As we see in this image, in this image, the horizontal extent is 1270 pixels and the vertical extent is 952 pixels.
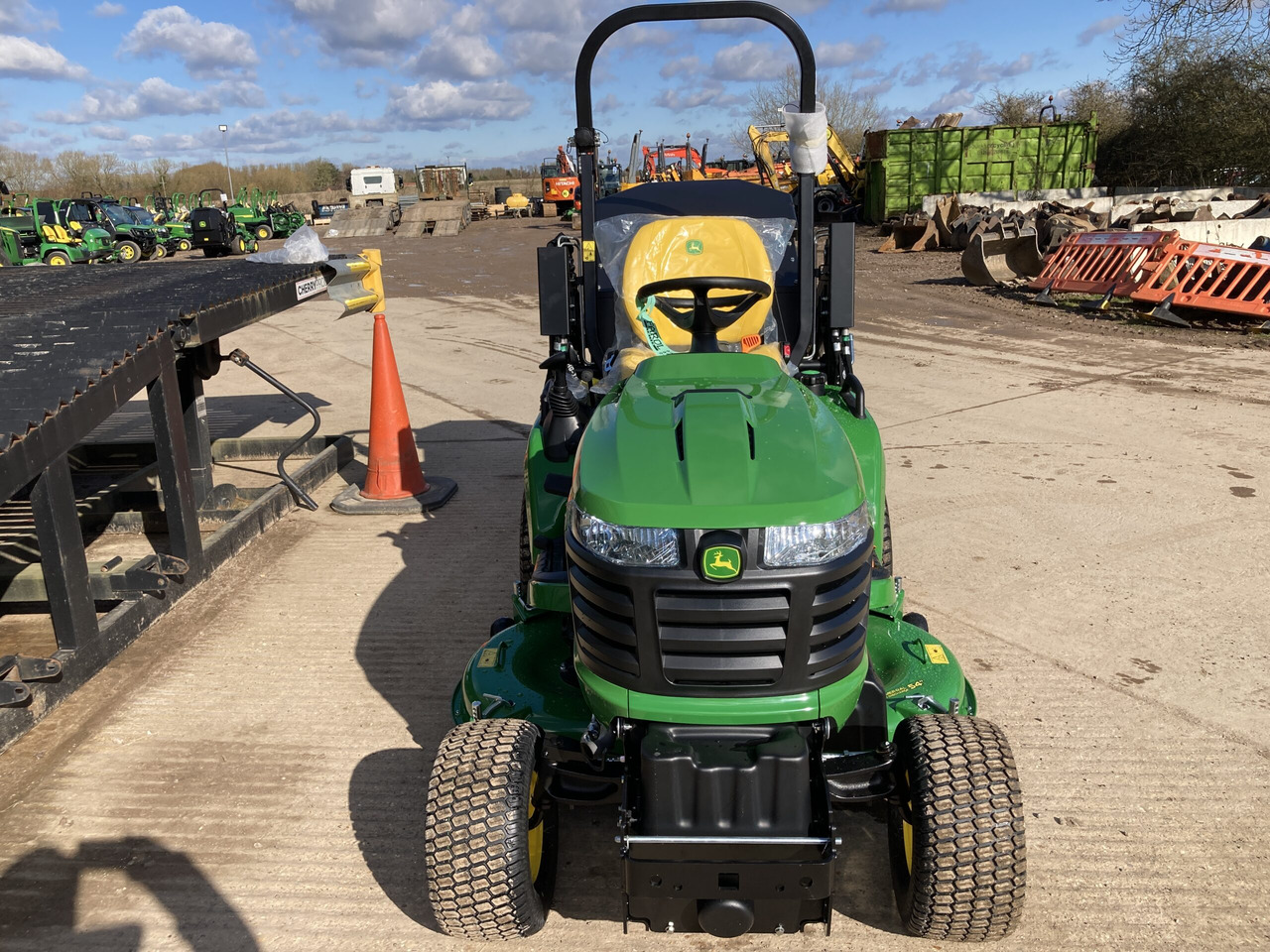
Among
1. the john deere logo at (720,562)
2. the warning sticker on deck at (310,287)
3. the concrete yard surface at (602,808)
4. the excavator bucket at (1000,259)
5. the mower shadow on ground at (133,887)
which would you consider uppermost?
the warning sticker on deck at (310,287)

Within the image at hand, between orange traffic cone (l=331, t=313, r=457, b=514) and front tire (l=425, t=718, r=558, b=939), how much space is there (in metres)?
3.44

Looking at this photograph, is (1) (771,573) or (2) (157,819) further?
(2) (157,819)

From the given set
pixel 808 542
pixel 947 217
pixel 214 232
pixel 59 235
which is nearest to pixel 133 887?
pixel 808 542

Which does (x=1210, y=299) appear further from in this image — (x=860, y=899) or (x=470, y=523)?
(x=860, y=899)

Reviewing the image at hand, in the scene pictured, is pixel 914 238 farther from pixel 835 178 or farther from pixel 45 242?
pixel 45 242

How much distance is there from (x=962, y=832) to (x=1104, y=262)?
36.7ft

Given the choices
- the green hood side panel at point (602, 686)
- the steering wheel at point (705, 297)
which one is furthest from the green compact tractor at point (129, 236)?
the steering wheel at point (705, 297)

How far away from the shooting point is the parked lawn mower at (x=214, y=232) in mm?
25906

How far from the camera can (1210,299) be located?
10242 millimetres

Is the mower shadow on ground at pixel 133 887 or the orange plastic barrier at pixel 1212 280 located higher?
the orange plastic barrier at pixel 1212 280

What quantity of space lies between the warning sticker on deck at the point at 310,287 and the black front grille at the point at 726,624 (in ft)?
13.8

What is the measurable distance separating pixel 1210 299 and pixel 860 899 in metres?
9.81

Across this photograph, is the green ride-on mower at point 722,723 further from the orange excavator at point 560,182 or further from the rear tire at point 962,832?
the orange excavator at point 560,182

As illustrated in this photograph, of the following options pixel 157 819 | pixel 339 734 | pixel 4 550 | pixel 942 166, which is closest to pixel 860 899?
pixel 339 734
